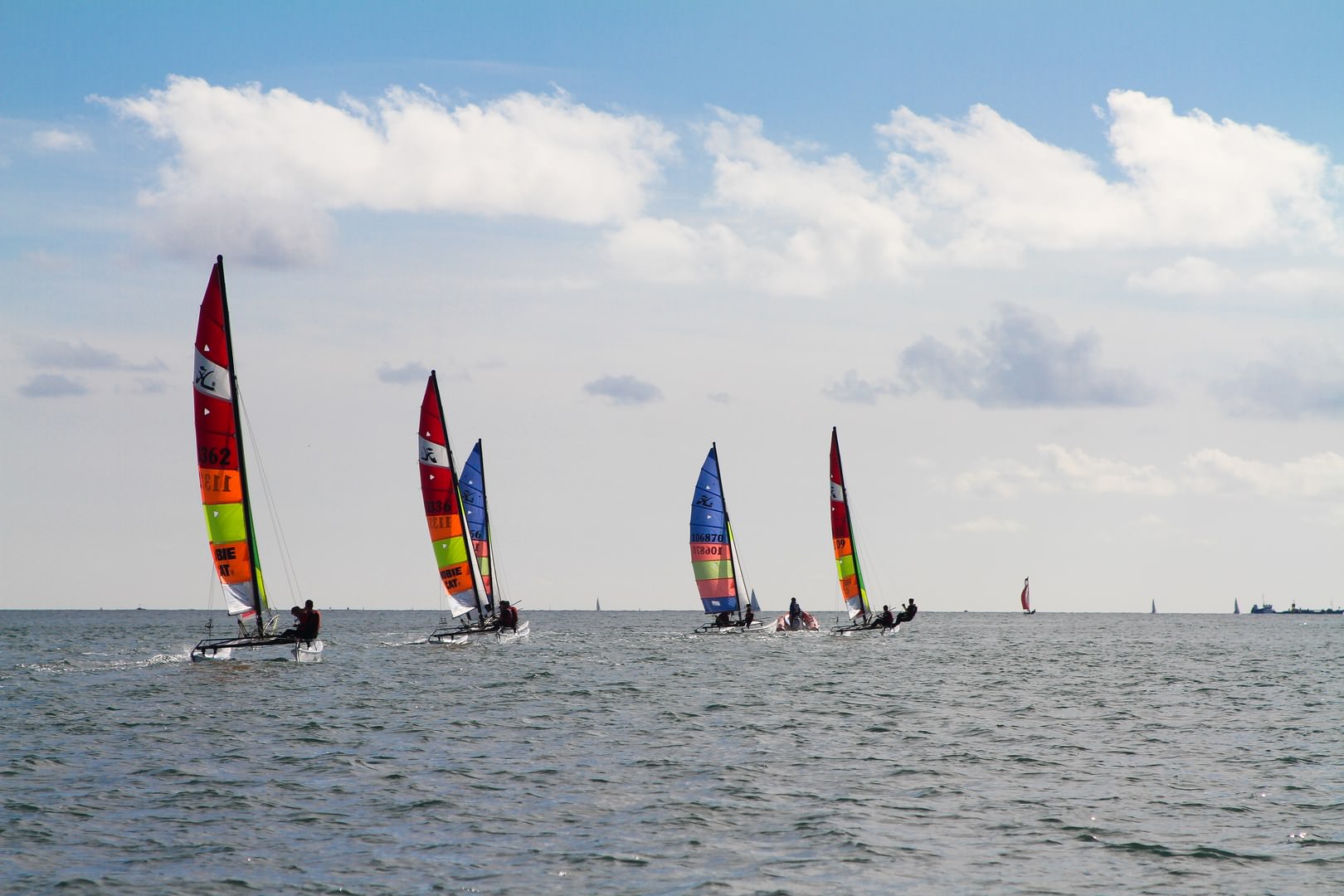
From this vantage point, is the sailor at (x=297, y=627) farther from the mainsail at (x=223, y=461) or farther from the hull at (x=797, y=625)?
the hull at (x=797, y=625)

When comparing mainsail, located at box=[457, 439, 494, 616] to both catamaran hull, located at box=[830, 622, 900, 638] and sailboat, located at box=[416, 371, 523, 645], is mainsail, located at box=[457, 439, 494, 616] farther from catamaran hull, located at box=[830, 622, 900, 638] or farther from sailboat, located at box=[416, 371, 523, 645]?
catamaran hull, located at box=[830, 622, 900, 638]

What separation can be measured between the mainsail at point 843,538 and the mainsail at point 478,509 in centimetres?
1958

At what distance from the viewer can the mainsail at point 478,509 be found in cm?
6372

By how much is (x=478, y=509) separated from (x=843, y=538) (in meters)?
20.7

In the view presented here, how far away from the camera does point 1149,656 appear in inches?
2785

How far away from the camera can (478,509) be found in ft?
212

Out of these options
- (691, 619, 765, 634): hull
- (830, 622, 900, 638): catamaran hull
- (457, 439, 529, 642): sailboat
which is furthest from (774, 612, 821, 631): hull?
(457, 439, 529, 642): sailboat

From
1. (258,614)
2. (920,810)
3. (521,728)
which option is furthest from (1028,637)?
(920,810)

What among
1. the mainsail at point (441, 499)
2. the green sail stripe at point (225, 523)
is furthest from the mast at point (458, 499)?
the green sail stripe at point (225, 523)

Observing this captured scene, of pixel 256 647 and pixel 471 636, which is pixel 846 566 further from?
pixel 256 647

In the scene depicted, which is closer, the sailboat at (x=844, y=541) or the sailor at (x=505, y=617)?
the sailor at (x=505, y=617)

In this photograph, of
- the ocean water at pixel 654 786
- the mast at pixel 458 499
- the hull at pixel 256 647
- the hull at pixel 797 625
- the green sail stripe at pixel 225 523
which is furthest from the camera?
the hull at pixel 797 625

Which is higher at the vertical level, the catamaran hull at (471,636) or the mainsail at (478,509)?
the mainsail at (478,509)

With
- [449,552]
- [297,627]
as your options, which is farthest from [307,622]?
[449,552]
